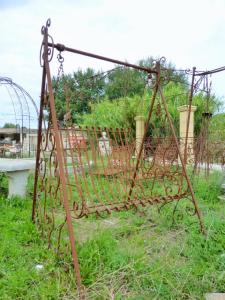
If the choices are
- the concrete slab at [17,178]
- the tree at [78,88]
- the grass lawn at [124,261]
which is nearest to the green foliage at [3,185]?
the concrete slab at [17,178]

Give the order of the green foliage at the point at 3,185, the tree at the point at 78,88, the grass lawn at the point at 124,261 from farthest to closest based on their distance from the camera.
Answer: the green foliage at the point at 3,185 → the tree at the point at 78,88 → the grass lawn at the point at 124,261

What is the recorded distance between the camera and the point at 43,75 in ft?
5.74

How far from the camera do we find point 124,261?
5.30 feet

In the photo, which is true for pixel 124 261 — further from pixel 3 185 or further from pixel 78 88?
pixel 78 88

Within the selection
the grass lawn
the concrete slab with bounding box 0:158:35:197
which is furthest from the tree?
the grass lawn

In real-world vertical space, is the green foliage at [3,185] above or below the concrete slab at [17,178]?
below

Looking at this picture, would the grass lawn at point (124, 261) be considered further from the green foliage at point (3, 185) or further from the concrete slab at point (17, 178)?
the green foliage at point (3, 185)

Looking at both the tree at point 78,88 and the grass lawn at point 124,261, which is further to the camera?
the tree at point 78,88

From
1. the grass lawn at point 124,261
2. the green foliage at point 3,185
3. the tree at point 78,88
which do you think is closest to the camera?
the grass lawn at point 124,261

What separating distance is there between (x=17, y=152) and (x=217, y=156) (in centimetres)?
435

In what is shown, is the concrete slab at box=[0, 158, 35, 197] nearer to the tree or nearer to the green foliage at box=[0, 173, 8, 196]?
the green foliage at box=[0, 173, 8, 196]

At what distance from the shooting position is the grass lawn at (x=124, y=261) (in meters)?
1.40

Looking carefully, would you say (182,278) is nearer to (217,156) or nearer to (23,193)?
(23,193)

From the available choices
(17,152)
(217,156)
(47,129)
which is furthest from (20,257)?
(17,152)
